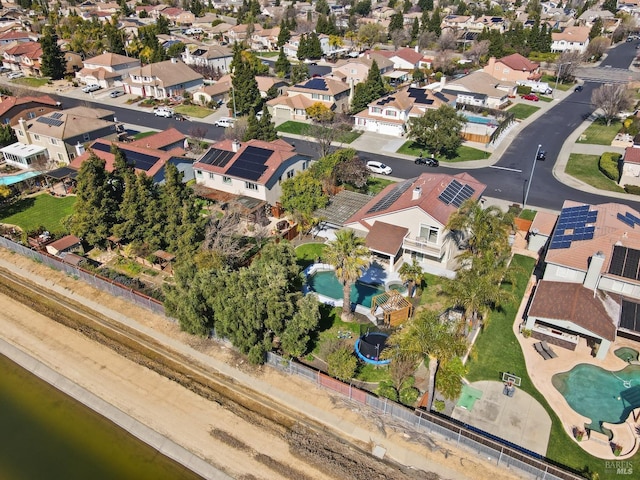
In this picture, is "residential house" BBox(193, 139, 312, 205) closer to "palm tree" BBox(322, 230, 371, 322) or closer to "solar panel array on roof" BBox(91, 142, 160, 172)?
"solar panel array on roof" BBox(91, 142, 160, 172)

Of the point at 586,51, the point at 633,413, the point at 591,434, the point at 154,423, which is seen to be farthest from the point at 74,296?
the point at 586,51

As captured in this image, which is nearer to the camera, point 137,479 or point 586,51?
point 137,479

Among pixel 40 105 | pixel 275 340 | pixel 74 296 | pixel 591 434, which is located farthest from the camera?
pixel 40 105

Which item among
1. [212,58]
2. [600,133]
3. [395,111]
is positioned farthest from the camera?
[212,58]

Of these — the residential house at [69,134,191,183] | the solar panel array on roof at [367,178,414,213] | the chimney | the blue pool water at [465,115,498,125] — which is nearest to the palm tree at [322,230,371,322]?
the solar panel array on roof at [367,178,414,213]

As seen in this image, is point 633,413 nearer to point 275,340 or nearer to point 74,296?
point 275,340

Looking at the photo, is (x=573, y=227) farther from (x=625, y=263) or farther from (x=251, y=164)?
(x=251, y=164)

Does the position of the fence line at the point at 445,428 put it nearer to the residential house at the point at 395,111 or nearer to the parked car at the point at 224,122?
the residential house at the point at 395,111

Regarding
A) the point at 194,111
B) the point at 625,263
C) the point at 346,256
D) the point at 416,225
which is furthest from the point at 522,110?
the point at 346,256
